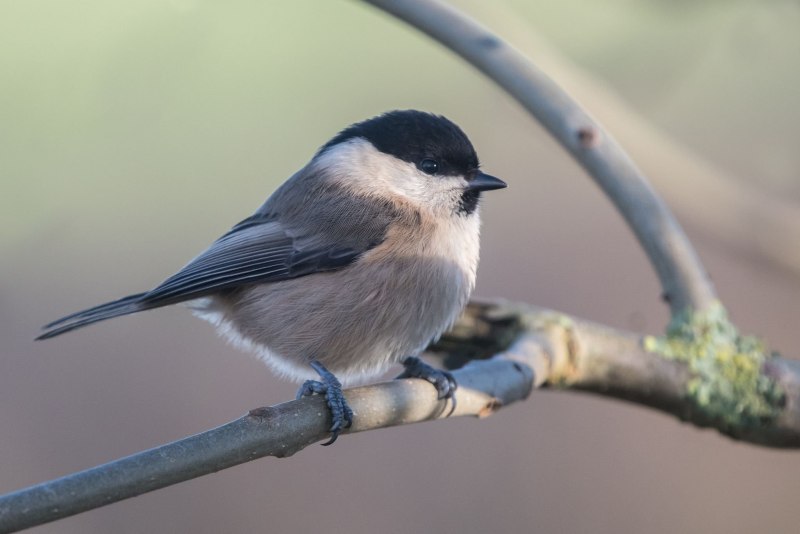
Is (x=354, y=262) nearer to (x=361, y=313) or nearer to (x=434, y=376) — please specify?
(x=361, y=313)

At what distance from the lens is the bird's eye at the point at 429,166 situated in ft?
7.29

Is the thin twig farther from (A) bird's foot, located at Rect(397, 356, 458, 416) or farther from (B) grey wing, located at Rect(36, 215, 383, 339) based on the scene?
(B) grey wing, located at Rect(36, 215, 383, 339)

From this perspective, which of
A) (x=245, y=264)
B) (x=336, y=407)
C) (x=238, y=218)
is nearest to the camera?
(x=336, y=407)

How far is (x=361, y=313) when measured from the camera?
206 cm

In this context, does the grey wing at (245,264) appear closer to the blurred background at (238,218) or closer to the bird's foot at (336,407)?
the bird's foot at (336,407)

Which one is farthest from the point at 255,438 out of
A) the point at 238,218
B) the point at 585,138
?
the point at 238,218

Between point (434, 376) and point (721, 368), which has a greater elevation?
point (721, 368)

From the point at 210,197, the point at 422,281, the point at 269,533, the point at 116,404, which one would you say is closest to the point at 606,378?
the point at 422,281

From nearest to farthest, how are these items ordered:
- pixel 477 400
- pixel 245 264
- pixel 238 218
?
pixel 477 400 → pixel 245 264 → pixel 238 218

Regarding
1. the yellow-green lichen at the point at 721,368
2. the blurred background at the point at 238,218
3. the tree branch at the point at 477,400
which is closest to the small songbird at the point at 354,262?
the tree branch at the point at 477,400

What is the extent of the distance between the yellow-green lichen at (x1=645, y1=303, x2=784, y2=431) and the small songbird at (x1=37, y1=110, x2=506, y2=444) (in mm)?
505

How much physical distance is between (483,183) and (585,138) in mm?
267

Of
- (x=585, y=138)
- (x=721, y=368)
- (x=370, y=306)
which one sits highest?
(x=585, y=138)

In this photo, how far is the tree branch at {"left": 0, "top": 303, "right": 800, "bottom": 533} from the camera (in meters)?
1.20
